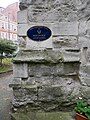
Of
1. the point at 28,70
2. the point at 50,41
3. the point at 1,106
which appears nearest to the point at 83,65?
the point at 50,41

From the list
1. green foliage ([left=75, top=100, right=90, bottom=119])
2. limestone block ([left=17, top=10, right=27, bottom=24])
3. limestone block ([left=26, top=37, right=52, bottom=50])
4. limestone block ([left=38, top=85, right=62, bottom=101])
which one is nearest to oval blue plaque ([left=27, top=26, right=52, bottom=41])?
limestone block ([left=26, top=37, right=52, bottom=50])

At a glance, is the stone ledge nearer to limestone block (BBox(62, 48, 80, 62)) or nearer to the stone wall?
the stone wall

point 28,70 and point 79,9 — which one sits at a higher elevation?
point 79,9

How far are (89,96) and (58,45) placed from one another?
3.86 feet

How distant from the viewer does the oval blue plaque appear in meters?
3.51

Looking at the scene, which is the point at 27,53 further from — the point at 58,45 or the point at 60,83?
the point at 60,83

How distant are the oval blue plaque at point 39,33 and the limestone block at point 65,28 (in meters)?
0.12

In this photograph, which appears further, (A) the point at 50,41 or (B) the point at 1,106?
(B) the point at 1,106

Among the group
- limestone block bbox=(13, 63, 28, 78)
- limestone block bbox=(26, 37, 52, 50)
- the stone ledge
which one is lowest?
the stone ledge

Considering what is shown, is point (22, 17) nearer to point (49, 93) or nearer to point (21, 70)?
point (21, 70)

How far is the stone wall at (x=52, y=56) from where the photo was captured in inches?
137

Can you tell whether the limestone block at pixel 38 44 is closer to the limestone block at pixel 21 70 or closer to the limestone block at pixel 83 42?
the limestone block at pixel 21 70

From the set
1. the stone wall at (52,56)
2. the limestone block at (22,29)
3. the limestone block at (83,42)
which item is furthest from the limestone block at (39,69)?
the limestone block at (83,42)

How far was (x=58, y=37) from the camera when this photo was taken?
355cm
